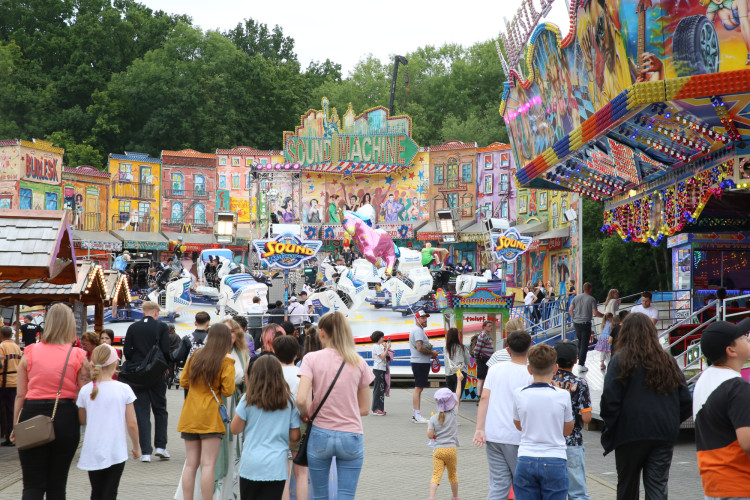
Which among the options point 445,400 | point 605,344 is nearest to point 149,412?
point 445,400

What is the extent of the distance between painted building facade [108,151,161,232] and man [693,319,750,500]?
1908 inches

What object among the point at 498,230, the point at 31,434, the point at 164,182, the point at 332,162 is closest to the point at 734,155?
the point at 31,434

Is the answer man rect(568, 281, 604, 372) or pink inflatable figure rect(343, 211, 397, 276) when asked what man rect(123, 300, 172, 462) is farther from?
pink inflatable figure rect(343, 211, 397, 276)

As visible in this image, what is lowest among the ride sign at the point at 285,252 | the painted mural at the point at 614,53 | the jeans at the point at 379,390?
the jeans at the point at 379,390

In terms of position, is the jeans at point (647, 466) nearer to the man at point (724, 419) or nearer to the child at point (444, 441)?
the man at point (724, 419)

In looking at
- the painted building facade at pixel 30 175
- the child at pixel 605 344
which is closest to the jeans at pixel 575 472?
the child at pixel 605 344

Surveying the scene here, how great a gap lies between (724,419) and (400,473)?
546cm

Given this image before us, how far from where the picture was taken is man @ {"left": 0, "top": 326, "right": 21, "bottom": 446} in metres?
10.9

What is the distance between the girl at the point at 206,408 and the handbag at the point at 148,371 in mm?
3162

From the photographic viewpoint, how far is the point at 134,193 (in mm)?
51469

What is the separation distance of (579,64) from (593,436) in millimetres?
6718

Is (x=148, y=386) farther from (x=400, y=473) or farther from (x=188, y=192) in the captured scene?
(x=188, y=192)

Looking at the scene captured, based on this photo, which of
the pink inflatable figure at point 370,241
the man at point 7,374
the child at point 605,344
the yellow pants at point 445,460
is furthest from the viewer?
the pink inflatable figure at point 370,241

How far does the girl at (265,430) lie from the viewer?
18.4 feet
